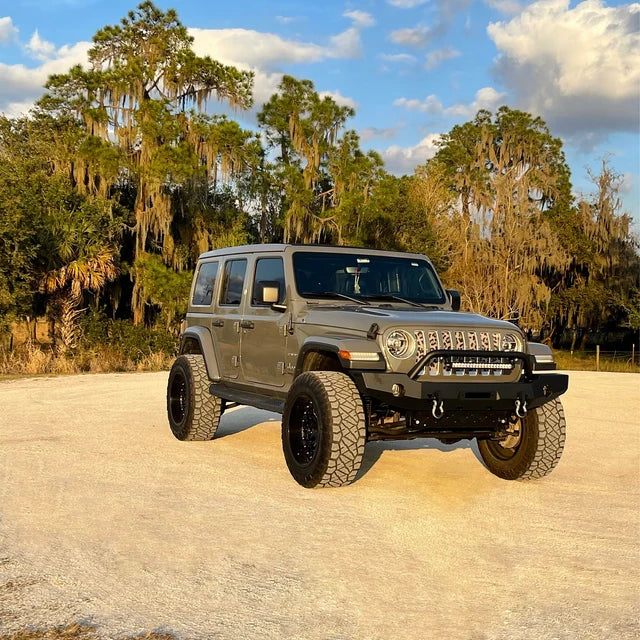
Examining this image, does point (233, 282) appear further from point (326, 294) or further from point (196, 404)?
point (326, 294)

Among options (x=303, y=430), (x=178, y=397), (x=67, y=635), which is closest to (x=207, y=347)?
(x=178, y=397)

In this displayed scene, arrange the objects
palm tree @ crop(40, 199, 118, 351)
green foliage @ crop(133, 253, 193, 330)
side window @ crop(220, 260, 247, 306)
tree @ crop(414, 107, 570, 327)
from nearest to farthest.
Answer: side window @ crop(220, 260, 247, 306)
palm tree @ crop(40, 199, 118, 351)
green foliage @ crop(133, 253, 193, 330)
tree @ crop(414, 107, 570, 327)

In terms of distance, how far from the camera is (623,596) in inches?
179

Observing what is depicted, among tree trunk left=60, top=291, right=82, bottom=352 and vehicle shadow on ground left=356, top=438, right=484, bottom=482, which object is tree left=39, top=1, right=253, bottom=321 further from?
vehicle shadow on ground left=356, top=438, right=484, bottom=482

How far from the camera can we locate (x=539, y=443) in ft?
24.5

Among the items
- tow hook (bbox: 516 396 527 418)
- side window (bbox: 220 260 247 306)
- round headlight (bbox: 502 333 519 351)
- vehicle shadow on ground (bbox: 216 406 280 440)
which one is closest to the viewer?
tow hook (bbox: 516 396 527 418)

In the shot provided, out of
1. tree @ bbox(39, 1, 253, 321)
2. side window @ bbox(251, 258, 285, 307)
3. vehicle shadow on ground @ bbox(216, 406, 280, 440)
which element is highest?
tree @ bbox(39, 1, 253, 321)

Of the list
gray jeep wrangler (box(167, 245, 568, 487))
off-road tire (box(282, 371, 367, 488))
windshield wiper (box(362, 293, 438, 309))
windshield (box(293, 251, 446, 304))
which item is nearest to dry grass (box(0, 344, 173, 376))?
gray jeep wrangler (box(167, 245, 568, 487))

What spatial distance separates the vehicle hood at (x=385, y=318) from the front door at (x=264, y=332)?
428 mm

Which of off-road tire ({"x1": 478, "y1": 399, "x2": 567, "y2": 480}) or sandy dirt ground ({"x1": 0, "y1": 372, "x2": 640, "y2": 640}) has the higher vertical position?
off-road tire ({"x1": 478, "y1": 399, "x2": 567, "y2": 480})

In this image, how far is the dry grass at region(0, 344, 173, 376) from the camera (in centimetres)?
2043

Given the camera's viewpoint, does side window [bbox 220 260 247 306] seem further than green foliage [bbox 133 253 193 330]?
No

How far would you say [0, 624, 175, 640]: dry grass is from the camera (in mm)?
3725

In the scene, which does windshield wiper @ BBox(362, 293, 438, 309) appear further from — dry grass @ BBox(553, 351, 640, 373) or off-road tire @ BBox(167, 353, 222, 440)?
dry grass @ BBox(553, 351, 640, 373)
